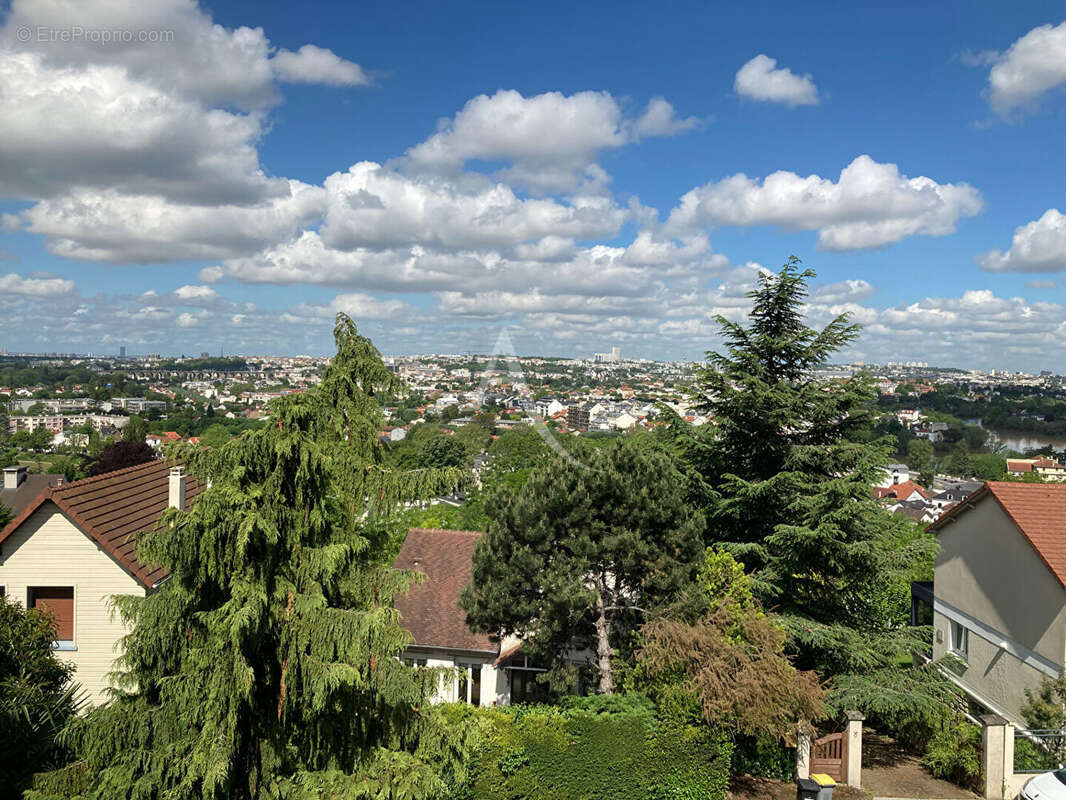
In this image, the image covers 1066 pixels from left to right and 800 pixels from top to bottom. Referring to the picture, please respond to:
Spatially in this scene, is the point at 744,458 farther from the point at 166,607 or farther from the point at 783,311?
the point at 166,607

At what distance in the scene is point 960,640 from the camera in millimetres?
19141

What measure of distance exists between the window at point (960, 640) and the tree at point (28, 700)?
20.2m

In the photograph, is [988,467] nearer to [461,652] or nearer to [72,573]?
[461,652]

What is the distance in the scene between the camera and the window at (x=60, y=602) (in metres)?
14.4

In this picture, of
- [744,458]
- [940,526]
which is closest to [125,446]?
[744,458]

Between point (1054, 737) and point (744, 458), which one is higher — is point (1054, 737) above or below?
below

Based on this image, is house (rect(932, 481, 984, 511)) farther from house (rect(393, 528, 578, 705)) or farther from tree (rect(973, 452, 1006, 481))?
house (rect(393, 528, 578, 705))

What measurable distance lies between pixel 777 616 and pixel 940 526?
334 inches

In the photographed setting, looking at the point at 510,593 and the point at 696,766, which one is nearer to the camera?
the point at 696,766

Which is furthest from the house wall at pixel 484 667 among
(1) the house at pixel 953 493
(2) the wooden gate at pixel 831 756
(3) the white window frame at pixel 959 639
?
(1) the house at pixel 953 493

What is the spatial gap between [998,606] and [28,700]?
64.7ft

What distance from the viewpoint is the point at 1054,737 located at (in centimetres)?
1354

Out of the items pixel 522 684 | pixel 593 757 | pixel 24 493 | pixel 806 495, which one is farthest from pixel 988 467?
pixel 24 493

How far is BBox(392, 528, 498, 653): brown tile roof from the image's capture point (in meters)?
17.2
